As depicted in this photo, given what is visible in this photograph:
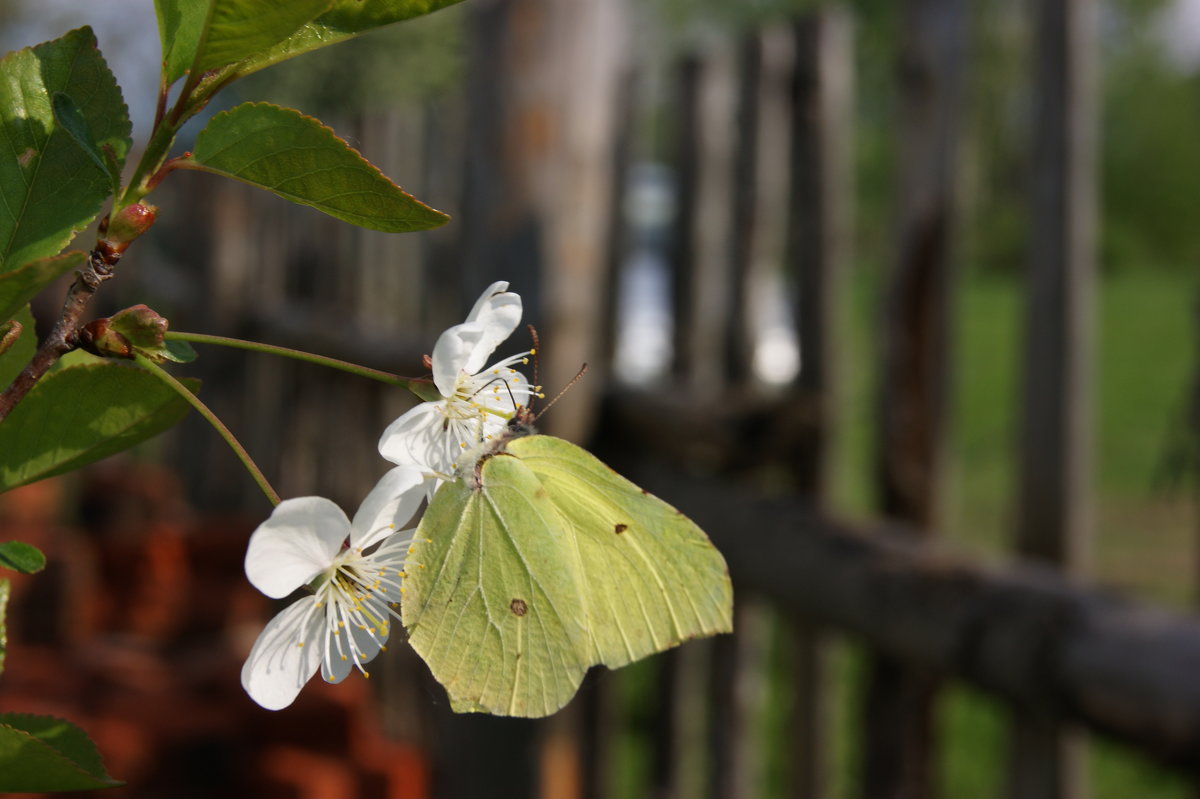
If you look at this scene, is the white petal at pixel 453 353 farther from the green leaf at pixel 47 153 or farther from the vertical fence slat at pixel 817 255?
the vertical fence slat at pixel 817 255

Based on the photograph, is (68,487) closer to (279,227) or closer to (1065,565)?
(279,227)

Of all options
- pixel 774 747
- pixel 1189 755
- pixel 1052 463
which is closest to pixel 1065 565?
pixel 1052 463

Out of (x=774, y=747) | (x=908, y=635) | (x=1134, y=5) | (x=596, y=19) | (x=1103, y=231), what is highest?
(x=1134, y=5)

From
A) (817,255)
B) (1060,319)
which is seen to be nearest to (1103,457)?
(817,255)

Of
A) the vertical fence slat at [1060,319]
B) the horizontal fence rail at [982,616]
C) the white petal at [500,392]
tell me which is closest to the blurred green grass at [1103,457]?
the horizontal fence rail at [982,616]

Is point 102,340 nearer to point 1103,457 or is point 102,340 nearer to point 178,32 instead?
point 178,32
